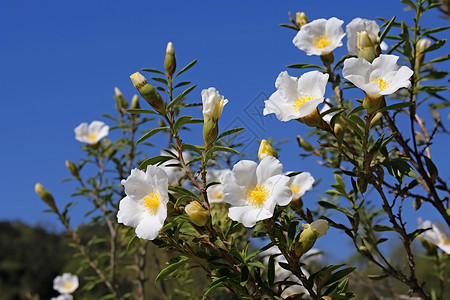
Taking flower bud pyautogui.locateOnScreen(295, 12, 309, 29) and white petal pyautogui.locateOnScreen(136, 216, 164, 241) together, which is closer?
white petal pyautogui.locateOnScreen(136, 216, 164, 241)

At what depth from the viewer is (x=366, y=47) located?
1418 mm

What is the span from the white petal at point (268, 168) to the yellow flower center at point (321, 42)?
2.08ft

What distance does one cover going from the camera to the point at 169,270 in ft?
4.04

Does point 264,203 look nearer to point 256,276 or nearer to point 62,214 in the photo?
point 256,276

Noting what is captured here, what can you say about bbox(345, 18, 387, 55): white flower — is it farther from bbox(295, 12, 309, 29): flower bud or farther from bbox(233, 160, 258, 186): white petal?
bbox(233, 160, 258, 186): white petal

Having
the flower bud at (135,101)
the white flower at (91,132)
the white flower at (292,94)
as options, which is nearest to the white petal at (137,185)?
the white flower at (292,94)

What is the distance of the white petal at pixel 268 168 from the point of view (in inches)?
46.1

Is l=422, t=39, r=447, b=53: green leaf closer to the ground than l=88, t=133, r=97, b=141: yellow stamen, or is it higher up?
closer to the ground

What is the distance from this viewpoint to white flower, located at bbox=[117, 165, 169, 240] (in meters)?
1.15

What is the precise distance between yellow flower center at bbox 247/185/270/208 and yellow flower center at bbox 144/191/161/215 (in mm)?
227

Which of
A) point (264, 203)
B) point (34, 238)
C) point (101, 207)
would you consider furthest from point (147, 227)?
point (34, 238)

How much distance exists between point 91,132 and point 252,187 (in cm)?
200

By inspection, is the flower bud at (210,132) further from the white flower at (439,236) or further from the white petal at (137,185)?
the white flower at (439,236)

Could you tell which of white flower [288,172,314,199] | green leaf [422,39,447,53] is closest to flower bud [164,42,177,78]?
white flower [288,172,314,199]
